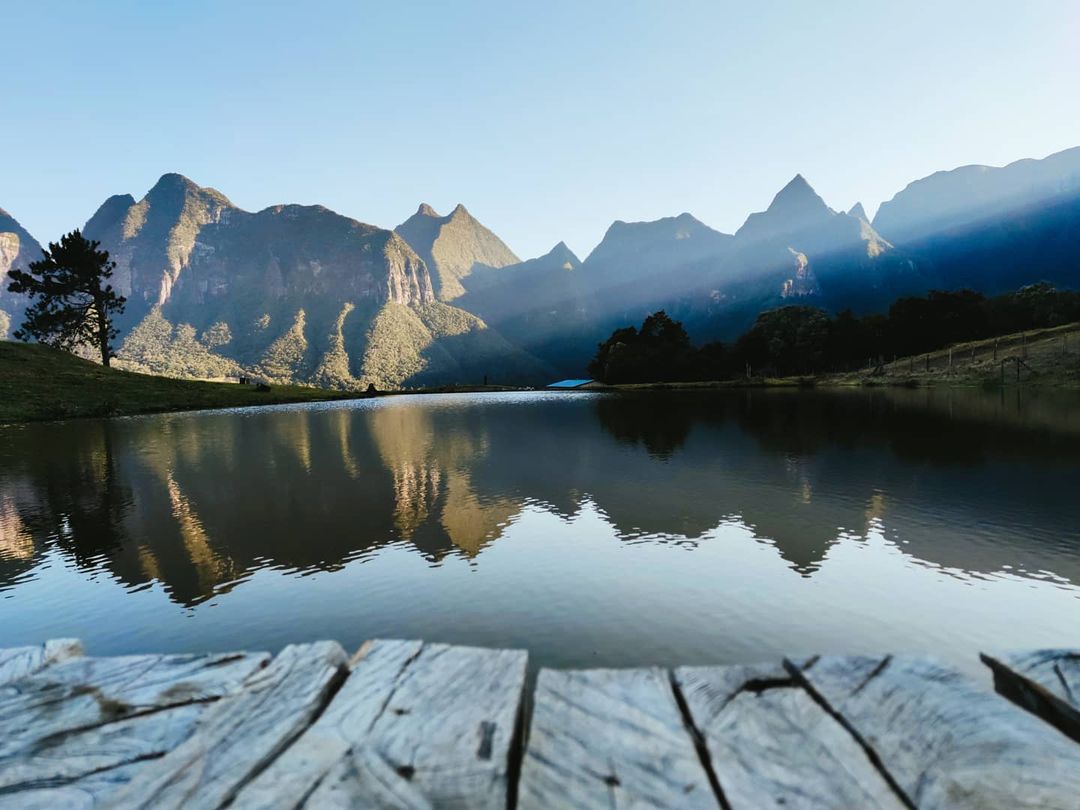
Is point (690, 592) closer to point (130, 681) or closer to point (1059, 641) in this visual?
point (1059, 641)

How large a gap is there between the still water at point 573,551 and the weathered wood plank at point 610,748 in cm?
430

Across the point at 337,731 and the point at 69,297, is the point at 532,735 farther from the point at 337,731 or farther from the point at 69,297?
the point at 69,297

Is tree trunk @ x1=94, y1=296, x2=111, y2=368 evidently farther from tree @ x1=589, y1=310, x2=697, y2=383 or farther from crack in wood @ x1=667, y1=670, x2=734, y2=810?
tree @ x1=589, y1=310, x2=697, y2=383

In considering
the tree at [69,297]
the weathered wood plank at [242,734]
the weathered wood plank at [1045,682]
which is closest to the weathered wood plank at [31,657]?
the weathered wood plank at [242,734]

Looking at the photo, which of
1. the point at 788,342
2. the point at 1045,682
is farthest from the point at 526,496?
the point at 788,342

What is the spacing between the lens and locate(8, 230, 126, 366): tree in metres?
79.6

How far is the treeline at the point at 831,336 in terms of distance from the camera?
414 ft

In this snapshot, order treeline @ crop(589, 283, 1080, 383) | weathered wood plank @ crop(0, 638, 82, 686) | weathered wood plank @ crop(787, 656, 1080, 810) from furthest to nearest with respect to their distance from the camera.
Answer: treeline @ crop(589, 283, 1080, 383) < weathered wood plank @ crop(0, 638, 82, 686) < weathered wood plank @ crop(787, 656, 1080, 810)

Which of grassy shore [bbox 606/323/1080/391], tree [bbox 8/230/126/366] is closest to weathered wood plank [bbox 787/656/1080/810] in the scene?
grassy shore [bbox 606/323/1080/391]

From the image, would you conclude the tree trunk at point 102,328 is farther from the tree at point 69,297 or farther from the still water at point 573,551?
the still water at point 573,551

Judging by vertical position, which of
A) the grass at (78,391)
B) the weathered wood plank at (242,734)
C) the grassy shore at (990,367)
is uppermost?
the grass at (78,391)

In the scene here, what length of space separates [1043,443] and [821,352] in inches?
4687

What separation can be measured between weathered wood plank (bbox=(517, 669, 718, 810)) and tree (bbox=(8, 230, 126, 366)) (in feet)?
340

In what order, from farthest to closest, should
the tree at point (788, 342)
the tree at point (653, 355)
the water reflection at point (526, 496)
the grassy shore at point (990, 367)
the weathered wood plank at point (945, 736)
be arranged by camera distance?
the tree at point (653, 355) < the tree at point (788, 342) < the grassy shore at point (990, 367) < the water reflection at point (526, 496) < the weathered wood plank at point (945, 736)
